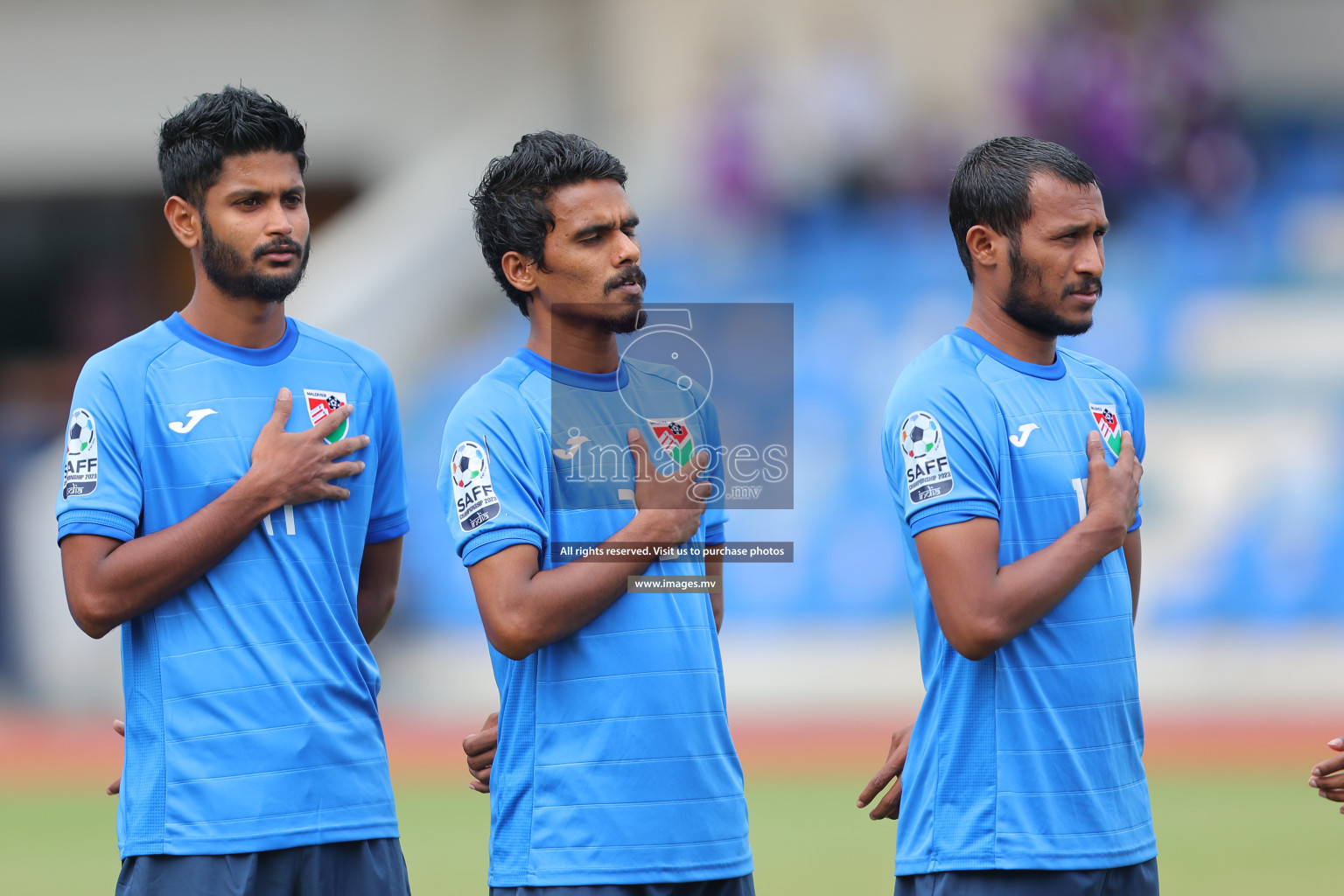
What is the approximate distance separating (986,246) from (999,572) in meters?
0.77

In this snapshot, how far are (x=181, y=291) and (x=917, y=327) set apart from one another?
9.28m

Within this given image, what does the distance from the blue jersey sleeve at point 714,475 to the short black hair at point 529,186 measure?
0.51 meters

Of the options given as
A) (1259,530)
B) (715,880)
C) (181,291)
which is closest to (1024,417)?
(715,880)

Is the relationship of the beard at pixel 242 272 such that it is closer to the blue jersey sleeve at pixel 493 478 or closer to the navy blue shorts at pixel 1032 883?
the blue jersey sleeve at pixel 493 478

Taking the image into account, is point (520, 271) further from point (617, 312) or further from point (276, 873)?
point (276, 873)

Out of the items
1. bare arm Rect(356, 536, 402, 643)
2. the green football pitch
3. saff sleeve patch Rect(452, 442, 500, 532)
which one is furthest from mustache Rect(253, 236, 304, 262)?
the green football pitch

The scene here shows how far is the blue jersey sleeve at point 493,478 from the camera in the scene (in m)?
3.38

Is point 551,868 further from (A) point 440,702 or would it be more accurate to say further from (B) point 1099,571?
(A) point 440,702

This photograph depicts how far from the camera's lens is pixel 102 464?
135 inches

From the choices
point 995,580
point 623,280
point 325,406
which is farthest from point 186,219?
point 995,580

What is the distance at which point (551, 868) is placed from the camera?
10.8 feet

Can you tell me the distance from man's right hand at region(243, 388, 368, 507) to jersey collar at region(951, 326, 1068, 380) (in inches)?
54.1

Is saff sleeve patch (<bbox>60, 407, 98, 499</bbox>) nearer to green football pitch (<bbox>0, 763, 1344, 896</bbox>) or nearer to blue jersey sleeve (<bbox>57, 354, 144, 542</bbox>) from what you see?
blue jersey sleeve (<bbox>57, 354, 144, 542</bbox>)

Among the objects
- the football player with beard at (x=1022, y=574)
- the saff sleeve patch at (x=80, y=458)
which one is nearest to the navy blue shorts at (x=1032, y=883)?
the football player with beard at (x=1022, y=574)
